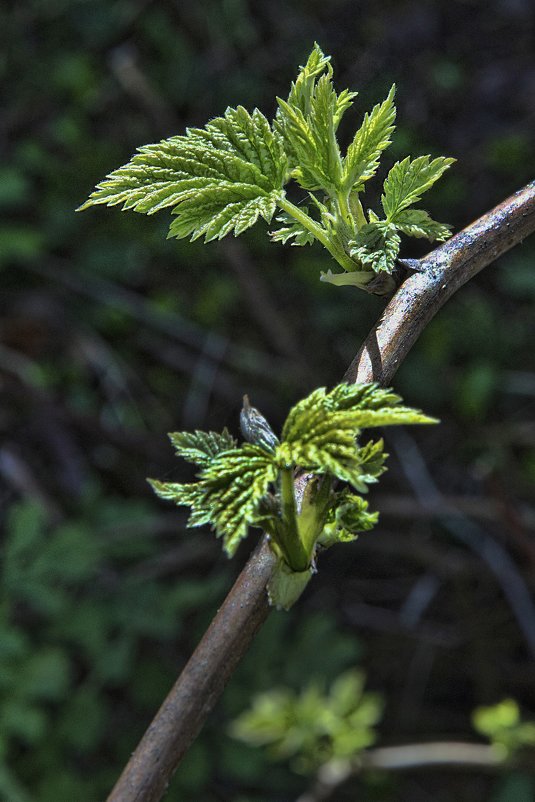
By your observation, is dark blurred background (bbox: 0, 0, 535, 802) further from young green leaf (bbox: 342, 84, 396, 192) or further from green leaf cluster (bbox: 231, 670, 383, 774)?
young green leaf (bbox: 342, 84, 396, 192)

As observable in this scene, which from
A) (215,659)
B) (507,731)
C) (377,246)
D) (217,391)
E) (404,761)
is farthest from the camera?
(217,391)

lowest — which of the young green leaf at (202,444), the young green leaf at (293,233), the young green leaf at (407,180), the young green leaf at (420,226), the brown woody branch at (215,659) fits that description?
the brown woody branch at (215,659)

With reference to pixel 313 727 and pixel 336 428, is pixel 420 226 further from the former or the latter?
pixel 313 727

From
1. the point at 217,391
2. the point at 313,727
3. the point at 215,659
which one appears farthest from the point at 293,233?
the point at 217,391

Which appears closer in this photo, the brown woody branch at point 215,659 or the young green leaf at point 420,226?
the brown woody branch at point 215,659

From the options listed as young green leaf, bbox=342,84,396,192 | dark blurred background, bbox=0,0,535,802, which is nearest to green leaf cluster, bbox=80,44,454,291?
young green leaf, bbox=342,84,396,192

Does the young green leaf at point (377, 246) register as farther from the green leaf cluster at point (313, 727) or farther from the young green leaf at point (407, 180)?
the green leaf cluster at point (313, 727)

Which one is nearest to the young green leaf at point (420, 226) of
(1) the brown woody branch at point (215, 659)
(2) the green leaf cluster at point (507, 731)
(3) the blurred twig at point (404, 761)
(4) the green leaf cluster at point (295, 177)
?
(4) the green leaf cluster at point (295, 177)
